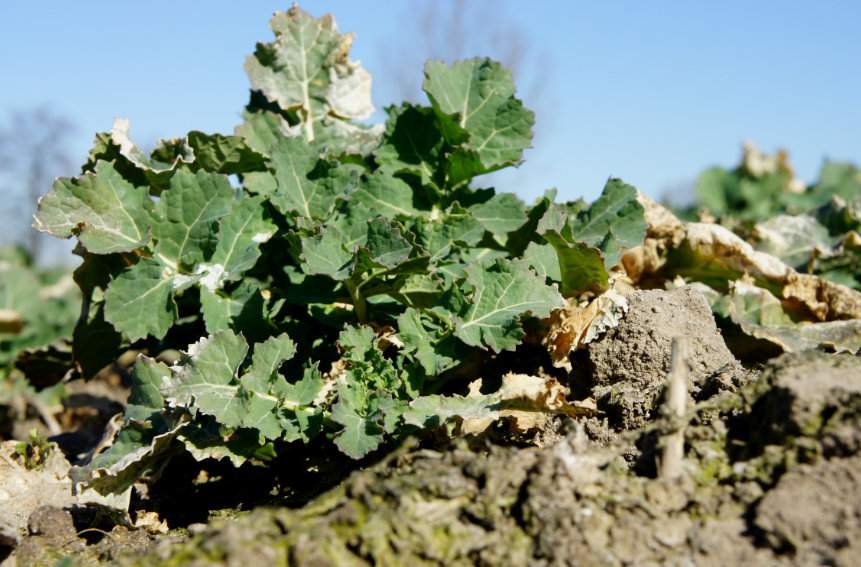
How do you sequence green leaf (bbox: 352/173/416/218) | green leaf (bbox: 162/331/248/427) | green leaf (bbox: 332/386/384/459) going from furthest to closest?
green leaf (bbox: 352/173/416/218) < green leaf (bbox: 162/331/248/427) < green leaf (bbox: 332/386/384/459)

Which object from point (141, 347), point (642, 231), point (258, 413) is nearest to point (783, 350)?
point (642, 231)

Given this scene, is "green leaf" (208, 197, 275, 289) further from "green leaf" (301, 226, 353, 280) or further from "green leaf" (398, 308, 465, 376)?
"green leaf" (398, 308, 465, 376)

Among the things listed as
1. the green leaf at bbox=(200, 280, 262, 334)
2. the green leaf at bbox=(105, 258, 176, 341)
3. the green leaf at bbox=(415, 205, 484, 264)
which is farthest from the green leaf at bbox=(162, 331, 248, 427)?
the green leaf at bbox=(415, 205, 484, 264)

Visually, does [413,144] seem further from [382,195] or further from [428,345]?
[428,345]

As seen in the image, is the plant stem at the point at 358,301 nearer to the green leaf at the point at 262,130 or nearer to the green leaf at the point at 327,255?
the green leaf at the point at 327,255

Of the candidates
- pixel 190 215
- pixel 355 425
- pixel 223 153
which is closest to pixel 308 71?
pixel 223 153

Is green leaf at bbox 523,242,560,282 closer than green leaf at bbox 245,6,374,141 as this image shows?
Yes

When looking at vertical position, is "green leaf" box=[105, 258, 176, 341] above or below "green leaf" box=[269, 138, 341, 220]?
below
